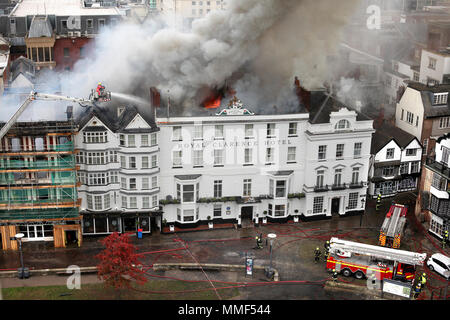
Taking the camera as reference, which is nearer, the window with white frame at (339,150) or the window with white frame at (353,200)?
the window with white frame at (339,150)

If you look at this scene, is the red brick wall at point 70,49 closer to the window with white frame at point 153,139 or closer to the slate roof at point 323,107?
the window with white frame at point 153,139

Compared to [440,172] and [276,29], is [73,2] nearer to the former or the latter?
[276,29]

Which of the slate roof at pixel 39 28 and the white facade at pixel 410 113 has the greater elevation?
the slate roof at pixel 39 28

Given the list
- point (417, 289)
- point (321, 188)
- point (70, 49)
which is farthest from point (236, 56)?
point (70, 49)

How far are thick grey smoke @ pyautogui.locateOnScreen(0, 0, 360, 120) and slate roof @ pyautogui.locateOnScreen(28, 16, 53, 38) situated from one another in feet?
56.6

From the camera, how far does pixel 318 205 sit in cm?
6141

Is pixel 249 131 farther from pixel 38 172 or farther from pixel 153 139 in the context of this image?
pixel 38 172

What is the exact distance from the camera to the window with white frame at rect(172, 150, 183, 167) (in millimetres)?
57656

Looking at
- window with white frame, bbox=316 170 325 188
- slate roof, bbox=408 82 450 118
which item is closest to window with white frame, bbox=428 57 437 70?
slate roof, bbox=408 82 450 118

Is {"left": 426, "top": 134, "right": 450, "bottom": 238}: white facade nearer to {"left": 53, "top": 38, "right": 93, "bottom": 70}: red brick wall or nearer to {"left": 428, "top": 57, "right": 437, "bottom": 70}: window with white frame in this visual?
{"left": 428, "top": 57, "right": 437, "bottom": 70}: window with white frame

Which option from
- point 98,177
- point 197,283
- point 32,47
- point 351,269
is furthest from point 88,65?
point 351,269

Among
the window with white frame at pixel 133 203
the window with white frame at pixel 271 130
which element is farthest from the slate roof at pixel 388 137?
the window with white frame at pixel 133 203

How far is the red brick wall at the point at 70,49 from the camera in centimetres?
8156

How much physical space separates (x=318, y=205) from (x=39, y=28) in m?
42.8
